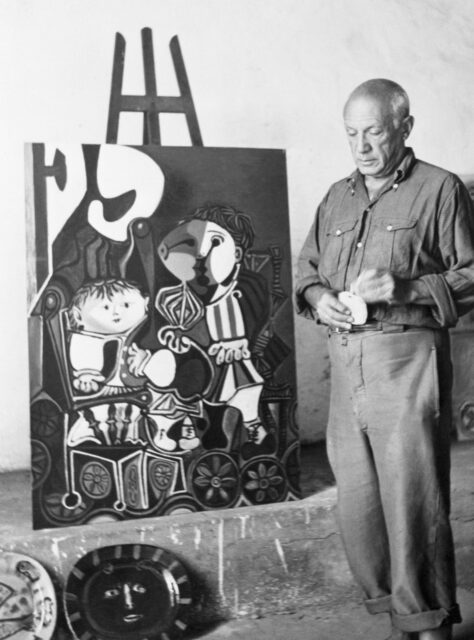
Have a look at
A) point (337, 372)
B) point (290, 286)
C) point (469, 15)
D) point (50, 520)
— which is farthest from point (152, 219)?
point (469, 15)

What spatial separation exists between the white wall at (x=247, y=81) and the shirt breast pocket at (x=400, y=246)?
65.2 inches

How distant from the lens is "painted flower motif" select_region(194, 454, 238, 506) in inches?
125

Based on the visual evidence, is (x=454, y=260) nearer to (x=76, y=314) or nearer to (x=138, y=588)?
(x=76, y=314)

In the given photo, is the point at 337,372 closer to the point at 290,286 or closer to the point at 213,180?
the point at 290,286

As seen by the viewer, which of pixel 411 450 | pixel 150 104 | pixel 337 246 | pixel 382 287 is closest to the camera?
pixel 382 287

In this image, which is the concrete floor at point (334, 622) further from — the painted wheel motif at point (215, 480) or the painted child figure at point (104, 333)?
the painted child figure at point (104, 333)

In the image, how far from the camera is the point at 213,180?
318cm

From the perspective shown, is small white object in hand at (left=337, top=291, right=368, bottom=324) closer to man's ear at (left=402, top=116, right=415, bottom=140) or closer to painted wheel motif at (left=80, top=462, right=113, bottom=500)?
man's ear at (left=402, top=116, right=415, bottom=140)

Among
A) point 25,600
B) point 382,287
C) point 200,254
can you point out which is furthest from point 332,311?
point 25,600

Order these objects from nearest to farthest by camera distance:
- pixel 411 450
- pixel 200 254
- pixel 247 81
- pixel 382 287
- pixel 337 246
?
pixel 382 287 < pixel 411 450 < pixel 337 246 < pixel 200 254 < pixel 247 81

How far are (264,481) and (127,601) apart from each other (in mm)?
681

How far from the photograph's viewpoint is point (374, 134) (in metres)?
2.57

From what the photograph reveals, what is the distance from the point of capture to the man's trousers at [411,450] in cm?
257

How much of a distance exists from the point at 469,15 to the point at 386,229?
2500mm
